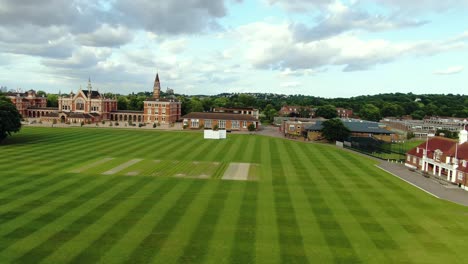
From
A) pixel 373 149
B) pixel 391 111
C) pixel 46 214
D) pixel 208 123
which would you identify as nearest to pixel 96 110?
pixel 208 123

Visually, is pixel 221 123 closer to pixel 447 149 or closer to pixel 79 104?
pixel 79 104

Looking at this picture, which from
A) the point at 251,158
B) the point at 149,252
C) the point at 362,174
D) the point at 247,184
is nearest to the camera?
the point at 149,252

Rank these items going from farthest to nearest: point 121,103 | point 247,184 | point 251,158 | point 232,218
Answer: point 121,103 → point 251,158 → point 247,184 → point 232,218

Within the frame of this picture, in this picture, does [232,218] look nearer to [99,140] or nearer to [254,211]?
[254,211]

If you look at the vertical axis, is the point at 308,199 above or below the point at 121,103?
below

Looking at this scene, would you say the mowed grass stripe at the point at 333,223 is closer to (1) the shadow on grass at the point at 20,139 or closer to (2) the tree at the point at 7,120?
(1) the shadow on grass at the point at 20,139

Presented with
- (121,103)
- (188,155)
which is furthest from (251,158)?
(121,103)

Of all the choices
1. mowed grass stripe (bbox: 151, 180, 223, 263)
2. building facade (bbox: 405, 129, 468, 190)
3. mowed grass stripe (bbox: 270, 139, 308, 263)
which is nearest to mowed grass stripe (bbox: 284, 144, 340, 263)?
mowed grass stripe (bbox: 270, 139, 308, 263)
